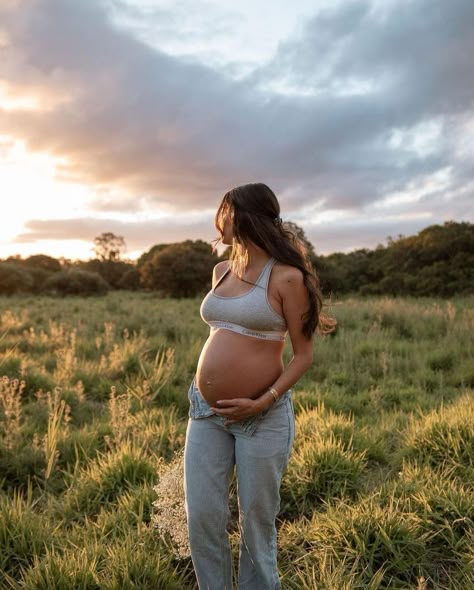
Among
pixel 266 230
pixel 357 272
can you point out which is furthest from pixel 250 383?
pixel 357 272

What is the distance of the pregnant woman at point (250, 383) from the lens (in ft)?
8.28

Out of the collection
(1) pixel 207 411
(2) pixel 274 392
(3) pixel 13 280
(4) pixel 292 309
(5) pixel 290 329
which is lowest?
(1) pixel 207 411

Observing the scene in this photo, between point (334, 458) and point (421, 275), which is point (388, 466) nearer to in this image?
point (334, 458)

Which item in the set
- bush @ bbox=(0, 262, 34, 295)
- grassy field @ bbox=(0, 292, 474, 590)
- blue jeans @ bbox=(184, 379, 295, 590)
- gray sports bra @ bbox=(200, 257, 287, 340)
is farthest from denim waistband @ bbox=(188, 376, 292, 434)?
bush @ bbox=(0, 262, 34, 295)

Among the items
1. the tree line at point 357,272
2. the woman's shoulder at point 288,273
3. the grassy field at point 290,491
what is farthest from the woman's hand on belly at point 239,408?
the tree line at point 357,272

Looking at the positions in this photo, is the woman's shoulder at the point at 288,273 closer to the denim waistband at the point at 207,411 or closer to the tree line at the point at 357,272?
the denim waistband at the point at 207,411

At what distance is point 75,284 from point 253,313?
32.6 metres

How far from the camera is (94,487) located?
4191mm

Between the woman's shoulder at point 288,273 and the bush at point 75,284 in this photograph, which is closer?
the woman's shoulder at point 288,273

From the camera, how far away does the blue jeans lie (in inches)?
99.2

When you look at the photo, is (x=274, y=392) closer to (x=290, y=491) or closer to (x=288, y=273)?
(x=288, y=273)

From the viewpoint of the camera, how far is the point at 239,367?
2557 millimetres

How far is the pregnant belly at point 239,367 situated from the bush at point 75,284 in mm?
31765

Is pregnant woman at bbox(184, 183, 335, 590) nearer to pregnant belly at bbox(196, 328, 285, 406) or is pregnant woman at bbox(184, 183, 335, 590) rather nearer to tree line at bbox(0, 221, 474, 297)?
pregnant belly at bbox(196, 328, 285, 406)
